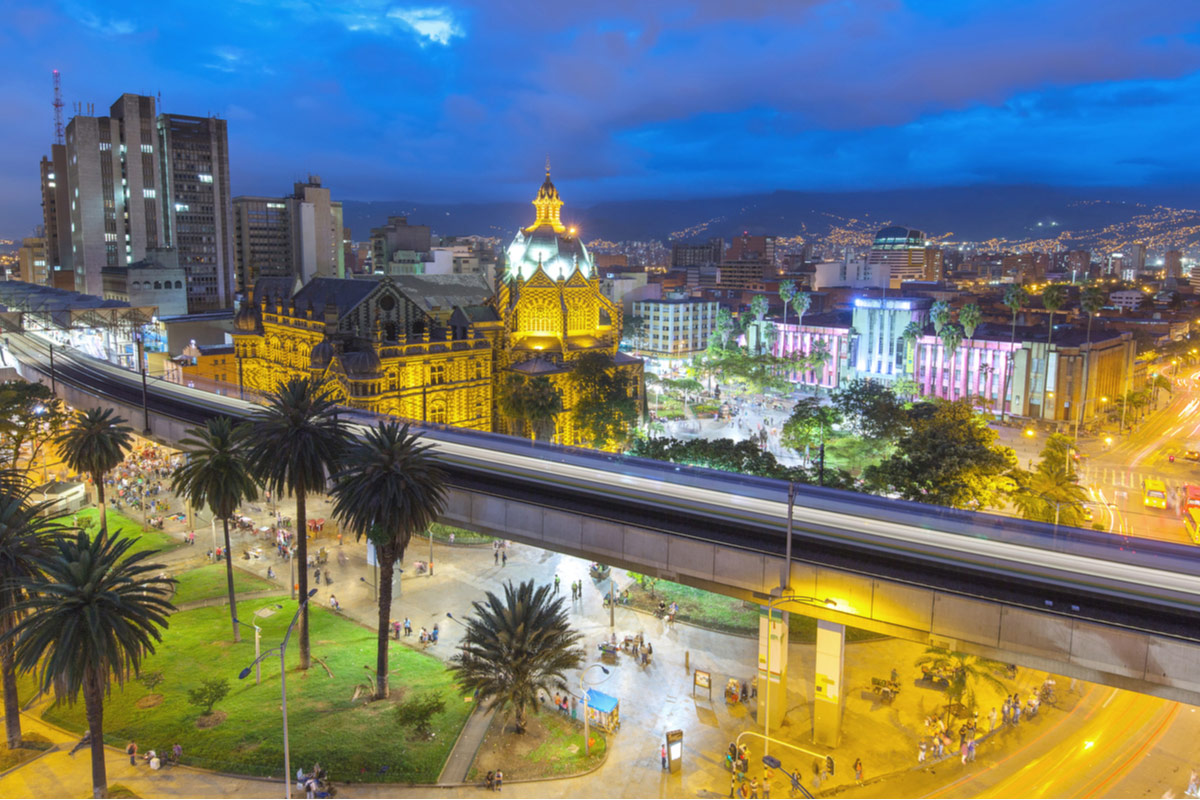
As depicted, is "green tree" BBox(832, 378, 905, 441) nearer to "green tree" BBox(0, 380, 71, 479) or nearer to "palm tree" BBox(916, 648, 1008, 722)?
"palm tree" BBox(916, 648, 1008, 722)

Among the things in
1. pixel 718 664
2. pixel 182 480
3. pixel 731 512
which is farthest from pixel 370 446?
pixel 718 664

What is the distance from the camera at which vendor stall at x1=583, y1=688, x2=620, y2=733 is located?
3963cm

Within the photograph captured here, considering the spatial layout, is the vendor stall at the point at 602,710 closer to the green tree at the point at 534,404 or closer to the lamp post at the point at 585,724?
the lamp post at the point at 585,724

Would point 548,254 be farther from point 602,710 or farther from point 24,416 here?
point 602,710

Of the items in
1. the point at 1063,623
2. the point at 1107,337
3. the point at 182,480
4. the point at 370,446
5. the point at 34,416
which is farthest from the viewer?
the point at 1107,337

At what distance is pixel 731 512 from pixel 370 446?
18530 mm

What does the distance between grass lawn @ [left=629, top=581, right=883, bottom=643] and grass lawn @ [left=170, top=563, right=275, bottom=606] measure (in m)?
28.2

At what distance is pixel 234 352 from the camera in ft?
355

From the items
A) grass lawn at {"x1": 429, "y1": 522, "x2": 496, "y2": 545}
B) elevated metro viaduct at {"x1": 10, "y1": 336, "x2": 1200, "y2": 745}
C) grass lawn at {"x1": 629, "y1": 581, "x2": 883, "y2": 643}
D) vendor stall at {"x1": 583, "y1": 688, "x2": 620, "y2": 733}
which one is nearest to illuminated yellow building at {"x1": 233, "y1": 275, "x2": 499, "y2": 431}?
grass lawn at {"x1": 429, "y1": 522, "x2": 496, "y2": 545}

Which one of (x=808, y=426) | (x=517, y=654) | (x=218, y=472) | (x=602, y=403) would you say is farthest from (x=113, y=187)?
(x=517, y=654)

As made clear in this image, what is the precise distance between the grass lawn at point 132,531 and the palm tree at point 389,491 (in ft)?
108

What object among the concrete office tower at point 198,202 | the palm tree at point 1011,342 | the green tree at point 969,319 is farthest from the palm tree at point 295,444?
the concrete office tower at point 198,202

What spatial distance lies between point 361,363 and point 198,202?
12247 centimetres

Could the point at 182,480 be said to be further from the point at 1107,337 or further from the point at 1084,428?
the point at 1107,337
